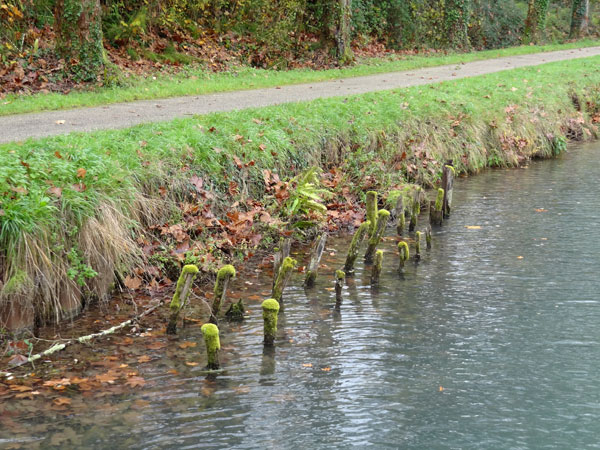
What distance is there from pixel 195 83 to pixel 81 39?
8.43ft

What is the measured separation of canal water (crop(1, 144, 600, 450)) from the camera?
5.23 m

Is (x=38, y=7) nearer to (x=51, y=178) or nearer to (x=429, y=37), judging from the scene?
(x=51, y=178)

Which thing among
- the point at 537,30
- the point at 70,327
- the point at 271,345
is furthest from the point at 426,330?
the point at 537,30

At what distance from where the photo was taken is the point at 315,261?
809cm

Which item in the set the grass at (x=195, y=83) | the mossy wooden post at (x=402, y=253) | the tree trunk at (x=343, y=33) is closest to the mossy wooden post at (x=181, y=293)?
the mossy wooden post at (x=402, y=253)

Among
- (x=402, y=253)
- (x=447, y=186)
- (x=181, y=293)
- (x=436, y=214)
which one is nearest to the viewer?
(x=181, y=293)

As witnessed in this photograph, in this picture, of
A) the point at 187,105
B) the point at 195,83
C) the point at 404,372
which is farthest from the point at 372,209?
the point at 195,83

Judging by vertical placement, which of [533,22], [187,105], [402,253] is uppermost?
[533,22]

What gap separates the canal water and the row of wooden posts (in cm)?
17

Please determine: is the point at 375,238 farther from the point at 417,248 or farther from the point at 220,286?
the point at 220,286

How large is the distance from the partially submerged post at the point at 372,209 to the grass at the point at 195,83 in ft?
20.9

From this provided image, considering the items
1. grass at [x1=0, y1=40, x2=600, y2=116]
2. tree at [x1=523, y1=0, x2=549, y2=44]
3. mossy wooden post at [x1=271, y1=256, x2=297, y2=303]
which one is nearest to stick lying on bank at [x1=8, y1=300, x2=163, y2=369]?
mossy wooden post at [x1=271, y1=256, x2=297, y2=303]

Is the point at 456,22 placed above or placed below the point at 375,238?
above

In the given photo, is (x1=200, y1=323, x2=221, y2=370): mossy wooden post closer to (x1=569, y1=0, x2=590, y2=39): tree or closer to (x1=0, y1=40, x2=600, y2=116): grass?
(x1=0, y1=40, x2=600, y2=116): grass
